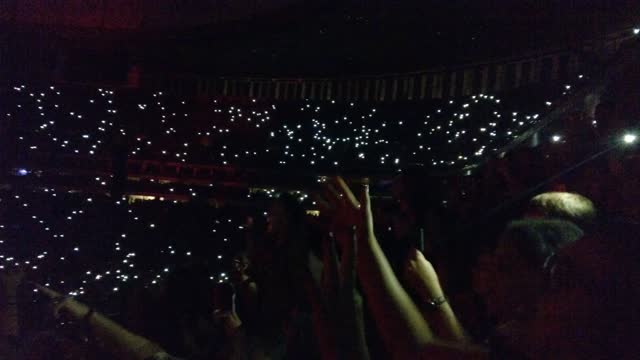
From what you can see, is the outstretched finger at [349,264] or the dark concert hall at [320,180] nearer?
the dark concert hall at [320,180]

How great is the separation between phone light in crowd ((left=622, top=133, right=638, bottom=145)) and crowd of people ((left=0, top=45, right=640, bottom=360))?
3cm

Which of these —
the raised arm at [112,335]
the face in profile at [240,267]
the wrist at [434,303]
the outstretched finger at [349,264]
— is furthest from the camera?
the face in profile at [240,267]

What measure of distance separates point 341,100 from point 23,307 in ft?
12.5

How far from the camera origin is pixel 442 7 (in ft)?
12.8

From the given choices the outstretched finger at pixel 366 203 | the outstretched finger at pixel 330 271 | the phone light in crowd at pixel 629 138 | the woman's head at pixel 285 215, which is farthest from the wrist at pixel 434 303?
the phone light in crowd at pixel 629 138

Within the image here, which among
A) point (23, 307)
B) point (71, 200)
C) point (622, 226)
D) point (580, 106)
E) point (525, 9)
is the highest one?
point (525, 9)

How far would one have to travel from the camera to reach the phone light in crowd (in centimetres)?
258

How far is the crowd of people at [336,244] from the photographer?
1202 mm

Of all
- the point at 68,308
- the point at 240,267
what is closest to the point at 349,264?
the point at 68,308

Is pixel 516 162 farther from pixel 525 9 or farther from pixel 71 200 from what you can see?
pixel 71 200

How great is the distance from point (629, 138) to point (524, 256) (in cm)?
181

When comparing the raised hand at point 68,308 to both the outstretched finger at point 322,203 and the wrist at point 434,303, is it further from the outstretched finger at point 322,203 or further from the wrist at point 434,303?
the wrist at point 434,303

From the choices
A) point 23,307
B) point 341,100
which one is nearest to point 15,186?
point 23,307

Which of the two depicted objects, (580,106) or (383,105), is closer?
(580,106)
